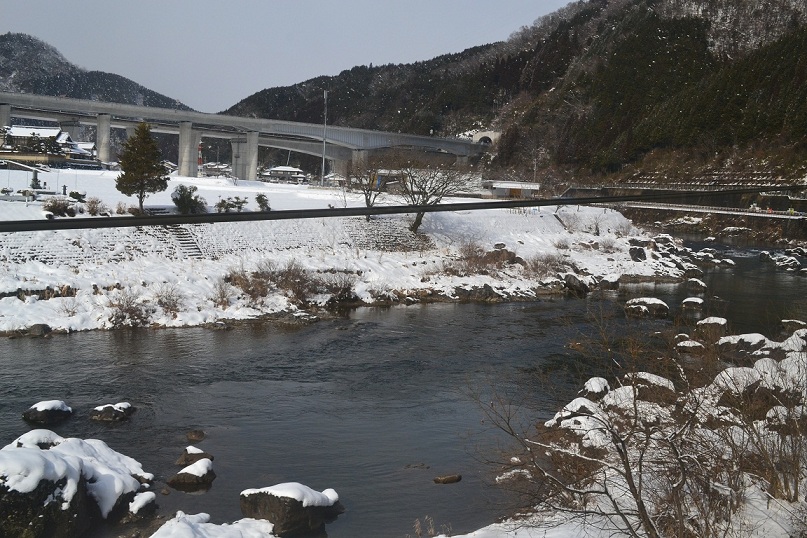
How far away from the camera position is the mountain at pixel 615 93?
179 feet

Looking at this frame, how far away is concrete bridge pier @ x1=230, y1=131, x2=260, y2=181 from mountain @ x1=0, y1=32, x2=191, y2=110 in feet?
340

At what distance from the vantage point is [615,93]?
7425 centimetres

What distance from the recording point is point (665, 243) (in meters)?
31.6

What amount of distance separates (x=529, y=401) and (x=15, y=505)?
23.9 feet

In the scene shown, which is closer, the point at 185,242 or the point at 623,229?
the point at 185,242

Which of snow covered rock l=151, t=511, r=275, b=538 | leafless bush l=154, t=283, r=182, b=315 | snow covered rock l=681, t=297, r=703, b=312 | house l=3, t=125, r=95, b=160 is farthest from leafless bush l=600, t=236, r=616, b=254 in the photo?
house l=3, t=125, r=95, b=160

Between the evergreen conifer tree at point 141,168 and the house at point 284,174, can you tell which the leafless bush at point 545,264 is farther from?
the house at point 284,174

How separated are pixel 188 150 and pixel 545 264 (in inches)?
1085

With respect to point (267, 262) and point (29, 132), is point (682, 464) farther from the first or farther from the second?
point (29, 132)

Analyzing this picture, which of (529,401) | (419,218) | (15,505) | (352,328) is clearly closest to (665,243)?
(419,218)

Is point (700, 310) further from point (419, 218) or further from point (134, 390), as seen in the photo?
point (134, 390)

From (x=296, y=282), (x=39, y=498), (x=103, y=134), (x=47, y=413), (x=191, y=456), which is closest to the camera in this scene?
(x=39, y=498)

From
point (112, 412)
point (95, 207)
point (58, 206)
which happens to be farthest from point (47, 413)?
point (95, 207)

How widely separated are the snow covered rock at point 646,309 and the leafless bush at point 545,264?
19.7ft
